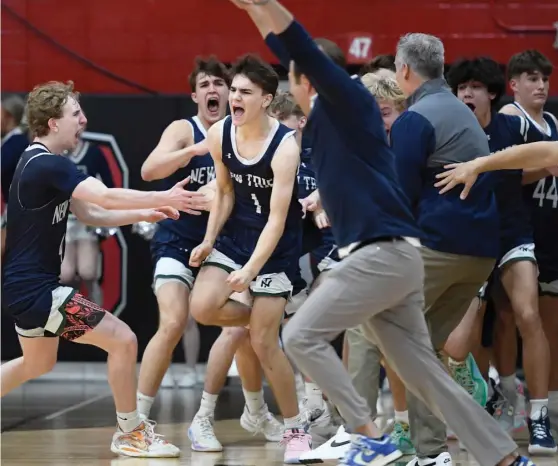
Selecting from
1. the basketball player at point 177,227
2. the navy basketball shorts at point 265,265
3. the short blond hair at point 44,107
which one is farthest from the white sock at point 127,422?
the short blond hair at point 44,107

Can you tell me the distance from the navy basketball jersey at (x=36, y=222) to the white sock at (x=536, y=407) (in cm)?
262

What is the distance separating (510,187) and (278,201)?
5.08 feet

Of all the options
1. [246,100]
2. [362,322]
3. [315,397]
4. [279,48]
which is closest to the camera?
[279,48]

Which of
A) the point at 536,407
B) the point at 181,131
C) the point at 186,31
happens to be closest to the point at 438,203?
the point at 536,407

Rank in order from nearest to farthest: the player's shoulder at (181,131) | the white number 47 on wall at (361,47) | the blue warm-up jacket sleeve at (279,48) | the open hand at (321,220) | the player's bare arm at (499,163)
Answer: the blue warm-up jacket sleeve at (279,48), the player's bare arm at (499,163), the open hand at (321,220), the player's shoulder at (181,131), the white number 47 on wall at (361,47)

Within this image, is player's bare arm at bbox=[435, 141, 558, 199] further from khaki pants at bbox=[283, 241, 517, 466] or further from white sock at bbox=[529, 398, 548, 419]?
white sock at bbox=[529, 398, 548, 419]

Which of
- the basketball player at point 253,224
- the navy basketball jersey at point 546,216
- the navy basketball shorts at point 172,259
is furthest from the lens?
the navy basketball jersey at point 546,216

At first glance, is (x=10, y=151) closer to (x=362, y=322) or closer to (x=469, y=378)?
(x=469, y=378)

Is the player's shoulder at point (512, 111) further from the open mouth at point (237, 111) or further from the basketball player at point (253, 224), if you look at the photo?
the open mouth at point (237, 111)

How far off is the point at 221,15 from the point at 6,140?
220 centimetres

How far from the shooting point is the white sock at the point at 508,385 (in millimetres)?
7007

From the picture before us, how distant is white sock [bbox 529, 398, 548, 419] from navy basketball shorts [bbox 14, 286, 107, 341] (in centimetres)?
237

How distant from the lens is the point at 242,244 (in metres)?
6.04

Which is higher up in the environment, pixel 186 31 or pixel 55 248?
pixel 186 31
